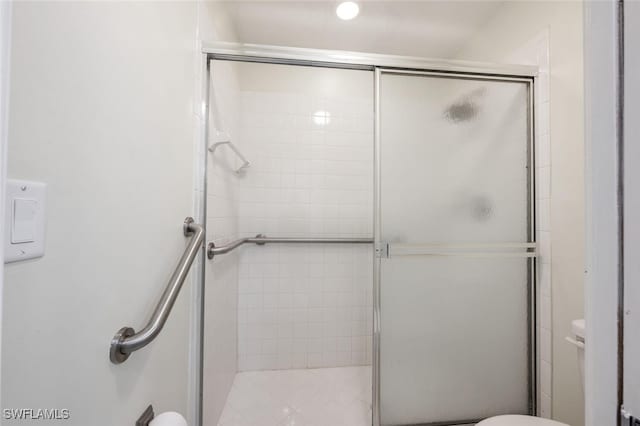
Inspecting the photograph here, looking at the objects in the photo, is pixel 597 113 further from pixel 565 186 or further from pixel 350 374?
pixel 350 374

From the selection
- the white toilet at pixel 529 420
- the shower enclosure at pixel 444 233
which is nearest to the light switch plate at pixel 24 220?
the shower enclosure at pixel 444 233

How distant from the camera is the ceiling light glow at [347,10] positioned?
4.72 feet

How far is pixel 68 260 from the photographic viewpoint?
0.47 m

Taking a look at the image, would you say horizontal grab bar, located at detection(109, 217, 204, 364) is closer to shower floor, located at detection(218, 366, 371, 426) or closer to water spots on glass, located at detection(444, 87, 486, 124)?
shower floor, located at detection(218, 366, 371, 426)

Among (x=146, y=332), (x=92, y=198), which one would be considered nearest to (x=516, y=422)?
(x=146, y=332)

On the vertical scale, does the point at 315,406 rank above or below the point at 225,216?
below

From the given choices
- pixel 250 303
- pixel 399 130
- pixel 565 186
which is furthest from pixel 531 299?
pixel 250 303

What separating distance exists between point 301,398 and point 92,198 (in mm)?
1537

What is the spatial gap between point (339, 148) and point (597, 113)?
164cm

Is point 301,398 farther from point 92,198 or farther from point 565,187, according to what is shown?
point 565,187

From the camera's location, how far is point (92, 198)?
0.52m

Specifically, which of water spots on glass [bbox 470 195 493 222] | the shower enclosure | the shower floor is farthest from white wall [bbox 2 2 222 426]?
water spots on glass [bbox 470 195 493 222]

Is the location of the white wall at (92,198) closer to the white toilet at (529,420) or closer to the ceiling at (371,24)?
the ceiling at (371,24)

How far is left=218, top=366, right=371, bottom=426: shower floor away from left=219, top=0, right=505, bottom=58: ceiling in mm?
2193
